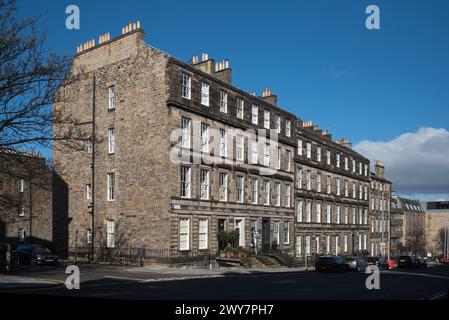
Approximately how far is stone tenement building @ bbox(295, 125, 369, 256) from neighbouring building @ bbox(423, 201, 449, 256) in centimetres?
6600

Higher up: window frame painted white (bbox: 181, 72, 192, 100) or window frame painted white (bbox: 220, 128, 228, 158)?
window frame painted white (bbox: 181, 72, 192, 100)

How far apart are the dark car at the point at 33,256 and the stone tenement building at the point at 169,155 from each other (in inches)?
172

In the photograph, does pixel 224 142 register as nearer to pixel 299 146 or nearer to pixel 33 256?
pixel 299 146

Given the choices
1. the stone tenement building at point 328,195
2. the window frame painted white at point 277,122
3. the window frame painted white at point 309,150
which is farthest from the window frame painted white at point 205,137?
the window frame painted white at point 309,150

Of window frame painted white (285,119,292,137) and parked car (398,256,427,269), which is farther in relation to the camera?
parked car (398,256,427,269)

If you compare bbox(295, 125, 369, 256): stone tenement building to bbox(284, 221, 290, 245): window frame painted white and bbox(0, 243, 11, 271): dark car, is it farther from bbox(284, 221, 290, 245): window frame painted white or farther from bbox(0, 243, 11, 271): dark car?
bbox(0, 243, 11, 271): dark car

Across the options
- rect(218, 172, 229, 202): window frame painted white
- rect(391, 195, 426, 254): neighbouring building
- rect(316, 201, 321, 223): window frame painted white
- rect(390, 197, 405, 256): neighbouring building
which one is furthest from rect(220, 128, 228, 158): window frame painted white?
rect(391, 195, 426, 254): neighbouring building

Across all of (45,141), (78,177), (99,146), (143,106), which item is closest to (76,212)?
(78,177)

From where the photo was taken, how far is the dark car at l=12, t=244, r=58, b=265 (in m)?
34.1

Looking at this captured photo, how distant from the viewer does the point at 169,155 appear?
33844 mm

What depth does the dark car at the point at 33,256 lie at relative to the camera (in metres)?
34.1

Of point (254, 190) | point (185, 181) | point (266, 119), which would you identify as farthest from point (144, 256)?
point (266, 119)

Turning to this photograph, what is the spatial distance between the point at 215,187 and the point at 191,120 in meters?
5.73
